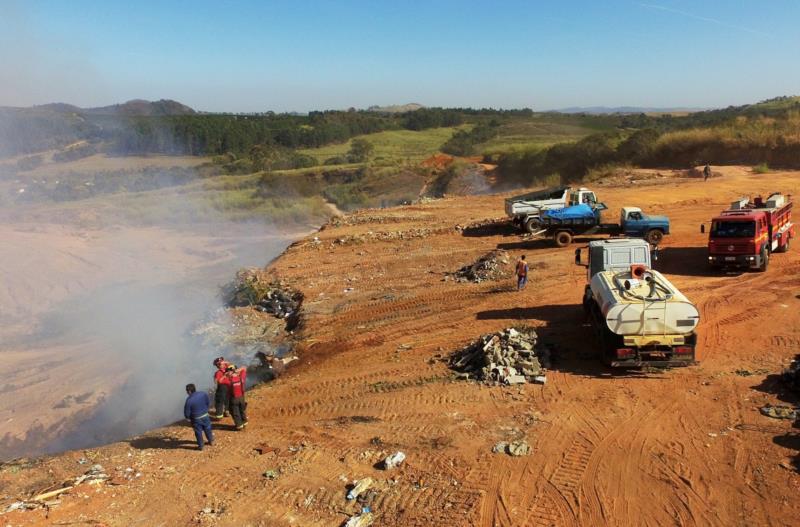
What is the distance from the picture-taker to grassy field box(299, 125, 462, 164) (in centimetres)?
7425

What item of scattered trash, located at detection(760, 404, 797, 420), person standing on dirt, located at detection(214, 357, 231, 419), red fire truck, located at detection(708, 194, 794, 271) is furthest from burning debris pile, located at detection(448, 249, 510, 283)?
person standing on dirt, located at detection(214, 357, 231, 419)

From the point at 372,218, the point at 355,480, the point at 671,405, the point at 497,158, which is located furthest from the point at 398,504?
the point at 497,158

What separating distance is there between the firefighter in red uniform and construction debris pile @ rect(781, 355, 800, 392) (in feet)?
30.7

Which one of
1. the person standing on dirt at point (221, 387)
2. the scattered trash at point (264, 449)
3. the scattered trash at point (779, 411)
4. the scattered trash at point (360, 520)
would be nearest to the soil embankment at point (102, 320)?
the person standing on dirt at point (221, 387)

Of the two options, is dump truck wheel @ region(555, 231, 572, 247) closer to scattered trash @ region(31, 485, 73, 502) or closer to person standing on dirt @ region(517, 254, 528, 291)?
person standing on dirt @ region(517, 254, 528, 291)

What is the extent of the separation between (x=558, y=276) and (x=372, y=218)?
12507mm

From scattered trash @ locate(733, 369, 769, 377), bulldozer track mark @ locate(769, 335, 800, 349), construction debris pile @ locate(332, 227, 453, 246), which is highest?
construction debris pile @ locate(332, 227, 453, 246)

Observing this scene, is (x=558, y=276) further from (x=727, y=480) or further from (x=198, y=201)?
(x=198, y=201)

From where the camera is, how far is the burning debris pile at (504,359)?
11.3 m

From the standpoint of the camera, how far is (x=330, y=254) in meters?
23.5

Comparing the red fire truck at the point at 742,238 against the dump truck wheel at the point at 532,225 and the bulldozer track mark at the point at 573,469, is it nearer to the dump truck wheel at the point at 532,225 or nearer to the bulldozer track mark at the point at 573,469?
the dump truck wheel at the point at 532,225

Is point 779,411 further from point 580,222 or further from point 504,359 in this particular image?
point 580,222

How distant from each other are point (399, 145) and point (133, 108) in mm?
42380

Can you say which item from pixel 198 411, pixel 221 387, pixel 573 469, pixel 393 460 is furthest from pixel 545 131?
pixel 198 411
